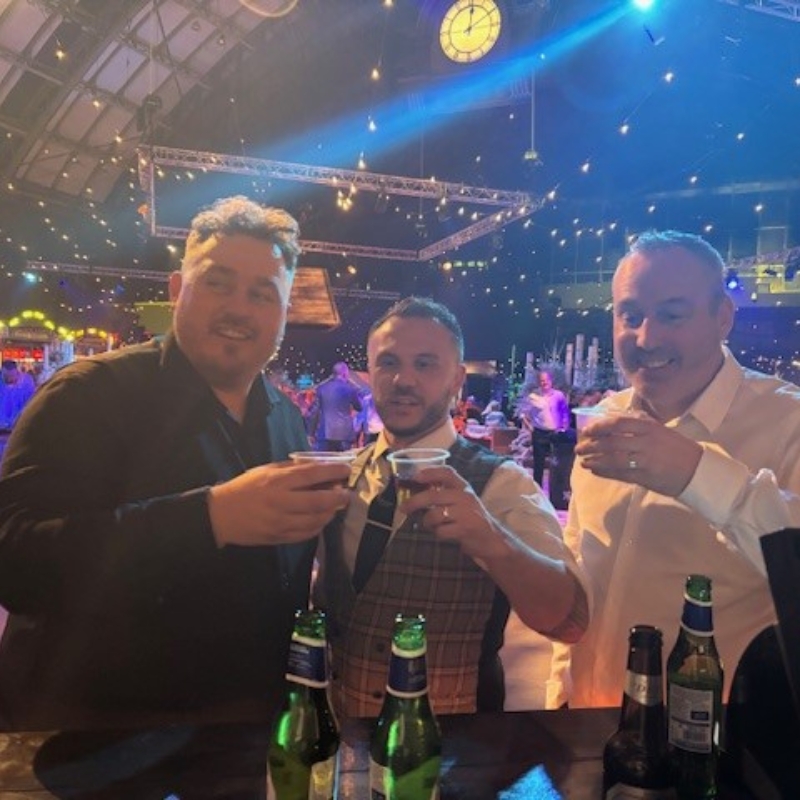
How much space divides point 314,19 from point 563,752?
14.8m

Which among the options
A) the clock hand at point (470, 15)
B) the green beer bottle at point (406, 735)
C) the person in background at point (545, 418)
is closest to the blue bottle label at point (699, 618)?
the green beer bottle at point (406, 735)

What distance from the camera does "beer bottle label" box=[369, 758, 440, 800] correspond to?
90cm

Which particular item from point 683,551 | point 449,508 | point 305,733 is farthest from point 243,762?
point 683,551

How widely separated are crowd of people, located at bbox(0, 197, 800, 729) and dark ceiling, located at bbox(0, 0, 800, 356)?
272 inches

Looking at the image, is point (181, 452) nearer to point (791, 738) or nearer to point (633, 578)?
point (633, 578)

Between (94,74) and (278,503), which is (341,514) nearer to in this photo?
(278,503)

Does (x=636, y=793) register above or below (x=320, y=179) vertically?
below

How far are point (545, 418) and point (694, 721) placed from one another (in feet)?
24.6

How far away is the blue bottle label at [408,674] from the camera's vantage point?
893mm

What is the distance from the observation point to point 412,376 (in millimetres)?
1919

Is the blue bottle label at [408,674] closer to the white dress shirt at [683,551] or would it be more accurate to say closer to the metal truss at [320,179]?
the white dress shirt at [683,551]

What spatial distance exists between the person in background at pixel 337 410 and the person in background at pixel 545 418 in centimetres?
236

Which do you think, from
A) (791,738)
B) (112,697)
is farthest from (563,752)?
(112,697)

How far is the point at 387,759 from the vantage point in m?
0.91
